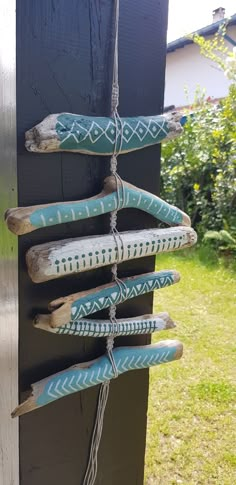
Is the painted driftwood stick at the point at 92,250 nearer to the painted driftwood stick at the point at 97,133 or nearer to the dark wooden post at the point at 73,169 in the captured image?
the dark wooden post at the point at 73,169

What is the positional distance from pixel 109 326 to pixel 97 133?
37cm

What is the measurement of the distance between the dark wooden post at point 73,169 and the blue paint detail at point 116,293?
37mm

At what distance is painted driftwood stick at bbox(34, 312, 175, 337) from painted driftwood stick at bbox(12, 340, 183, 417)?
4cm

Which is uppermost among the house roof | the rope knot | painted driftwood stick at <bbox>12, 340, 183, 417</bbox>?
the house roof

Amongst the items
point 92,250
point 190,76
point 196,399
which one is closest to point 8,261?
point 92,250

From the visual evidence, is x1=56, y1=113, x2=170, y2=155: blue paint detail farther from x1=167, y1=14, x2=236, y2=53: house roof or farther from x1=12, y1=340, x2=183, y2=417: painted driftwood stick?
x1=167, y1=14, x2=236, y2=53: house roof

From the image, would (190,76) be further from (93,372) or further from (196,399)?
(93,372)

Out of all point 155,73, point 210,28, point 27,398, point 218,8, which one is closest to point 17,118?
point 155,73

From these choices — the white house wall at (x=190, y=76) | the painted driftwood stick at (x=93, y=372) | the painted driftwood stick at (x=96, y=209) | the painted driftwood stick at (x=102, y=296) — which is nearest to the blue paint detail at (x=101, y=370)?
the painted driftwood stick at (x=93, y=372)

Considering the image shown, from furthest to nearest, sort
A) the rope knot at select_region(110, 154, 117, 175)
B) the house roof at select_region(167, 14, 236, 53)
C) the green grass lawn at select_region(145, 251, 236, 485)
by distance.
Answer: the house roof at select_region(167, 14, 236, 53) < the green grass lawn at select_region(145, 251, 236, 485) < the rope knot at select_region(110, 154, 117, 175)

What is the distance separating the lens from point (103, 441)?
2.97 ft

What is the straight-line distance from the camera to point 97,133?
2.32 feet

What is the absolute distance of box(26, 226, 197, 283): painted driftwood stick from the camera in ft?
2.21

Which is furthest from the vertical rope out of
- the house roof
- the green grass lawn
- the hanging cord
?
the house roof
